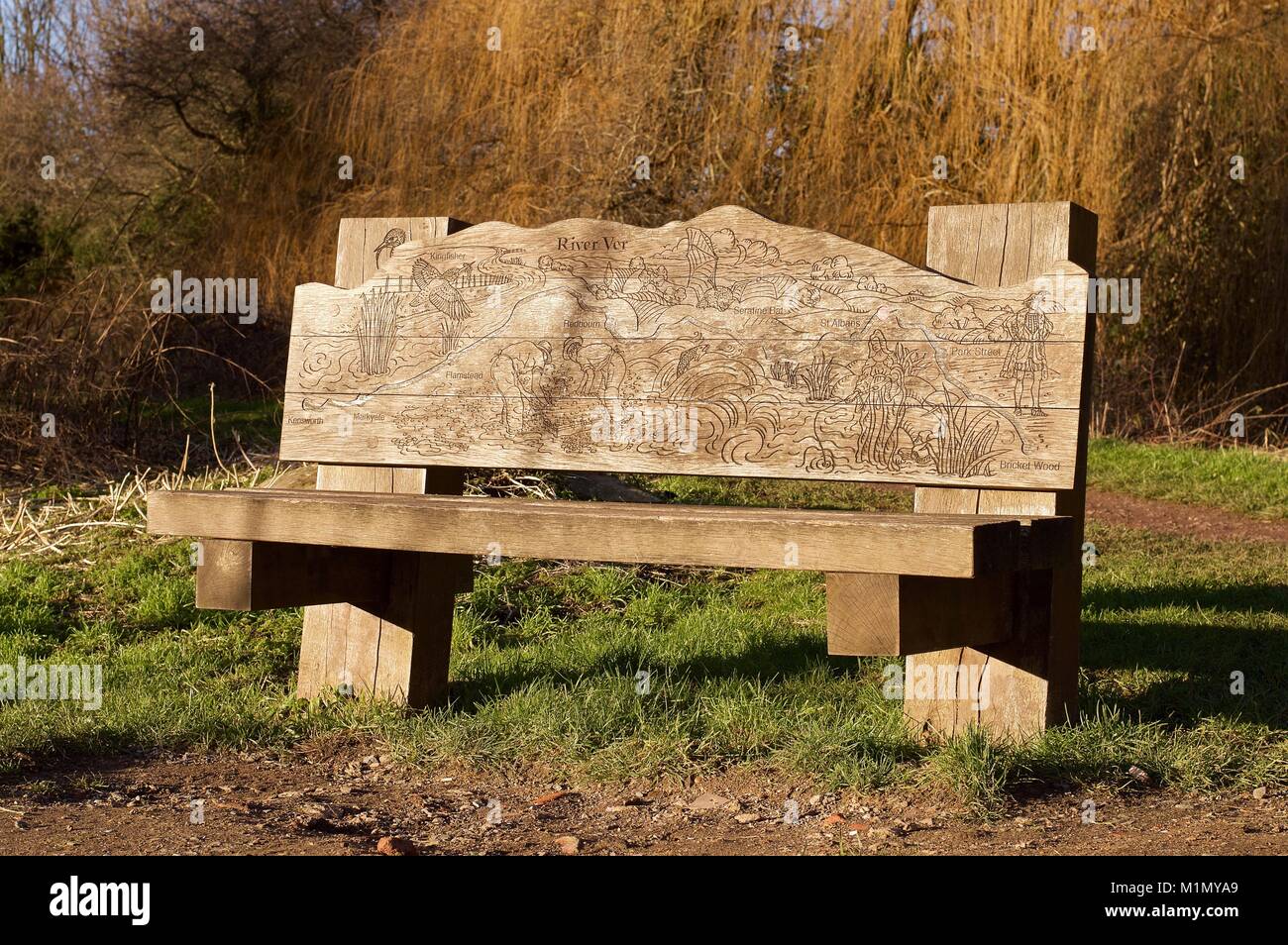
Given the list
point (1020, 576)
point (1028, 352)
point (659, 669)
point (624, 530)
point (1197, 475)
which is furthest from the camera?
point (1197, 475)

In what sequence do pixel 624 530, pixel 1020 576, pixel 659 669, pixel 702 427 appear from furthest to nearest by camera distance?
pixel 659 669 → pixel 702 427 → pixel 1020 576 → pixel 624 530

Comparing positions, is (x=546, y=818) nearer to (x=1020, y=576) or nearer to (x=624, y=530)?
(x=624, y=530)

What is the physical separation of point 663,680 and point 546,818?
0.97 m

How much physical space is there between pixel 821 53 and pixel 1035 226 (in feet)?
22.5

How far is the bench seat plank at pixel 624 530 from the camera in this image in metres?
2.75

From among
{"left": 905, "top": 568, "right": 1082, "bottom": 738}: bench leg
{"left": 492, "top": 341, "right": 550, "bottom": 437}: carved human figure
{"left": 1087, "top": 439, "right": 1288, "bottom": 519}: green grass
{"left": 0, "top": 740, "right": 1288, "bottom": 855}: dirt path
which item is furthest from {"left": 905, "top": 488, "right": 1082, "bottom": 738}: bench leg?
{"left": 1087, "top": 439, "right": 1288, "bottom": 519}: green grass

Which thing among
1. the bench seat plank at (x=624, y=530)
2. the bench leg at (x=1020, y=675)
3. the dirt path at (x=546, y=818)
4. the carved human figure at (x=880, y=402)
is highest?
the carved human figure at (x=880, y=402)

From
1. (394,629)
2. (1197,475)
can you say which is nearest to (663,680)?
(394,629)

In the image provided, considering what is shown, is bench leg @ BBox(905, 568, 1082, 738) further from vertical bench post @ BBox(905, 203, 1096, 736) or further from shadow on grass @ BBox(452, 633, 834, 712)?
shadow on grass @ BBox(452, 633, 834, 712)

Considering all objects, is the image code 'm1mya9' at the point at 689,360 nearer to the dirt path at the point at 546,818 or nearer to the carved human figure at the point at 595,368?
the carved human figure at the point at 595,368

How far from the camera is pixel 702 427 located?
3457 millimetres

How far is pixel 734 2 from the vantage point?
9930mm

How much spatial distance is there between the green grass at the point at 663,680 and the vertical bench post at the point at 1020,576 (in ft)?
0.39

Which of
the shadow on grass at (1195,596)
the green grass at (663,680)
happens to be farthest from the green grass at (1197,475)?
the shadow on grass at (1195,596)
